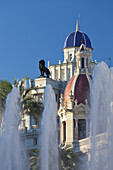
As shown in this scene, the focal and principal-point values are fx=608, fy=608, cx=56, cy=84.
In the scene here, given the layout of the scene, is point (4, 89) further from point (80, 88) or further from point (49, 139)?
point (49, 139)

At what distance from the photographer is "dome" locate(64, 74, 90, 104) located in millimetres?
67938

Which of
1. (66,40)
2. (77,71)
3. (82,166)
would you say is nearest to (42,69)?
(77,71)

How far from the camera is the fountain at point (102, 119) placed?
45.3 metres

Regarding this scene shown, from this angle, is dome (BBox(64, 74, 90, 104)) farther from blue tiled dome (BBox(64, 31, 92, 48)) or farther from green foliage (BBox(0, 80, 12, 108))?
blue tiled dome (BBox(64, 31, 92, 48))

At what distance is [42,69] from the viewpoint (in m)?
83.2

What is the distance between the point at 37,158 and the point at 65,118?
15105 mm

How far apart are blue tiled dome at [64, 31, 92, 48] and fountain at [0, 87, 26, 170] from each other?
46880 mm

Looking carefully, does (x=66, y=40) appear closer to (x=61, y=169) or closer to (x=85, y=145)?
(x=85, y=145)

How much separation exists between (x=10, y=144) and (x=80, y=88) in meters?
18.0

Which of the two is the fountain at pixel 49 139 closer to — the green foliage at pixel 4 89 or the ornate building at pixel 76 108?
the ornate building at pixel 76 108

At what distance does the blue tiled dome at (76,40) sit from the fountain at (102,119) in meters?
49.5

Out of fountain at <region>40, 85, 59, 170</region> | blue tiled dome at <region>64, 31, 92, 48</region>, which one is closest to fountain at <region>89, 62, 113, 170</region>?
fountain at <region>40, 85, 59, 170</region>

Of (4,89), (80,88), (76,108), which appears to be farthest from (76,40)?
(76,108)

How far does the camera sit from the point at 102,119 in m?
51.2
